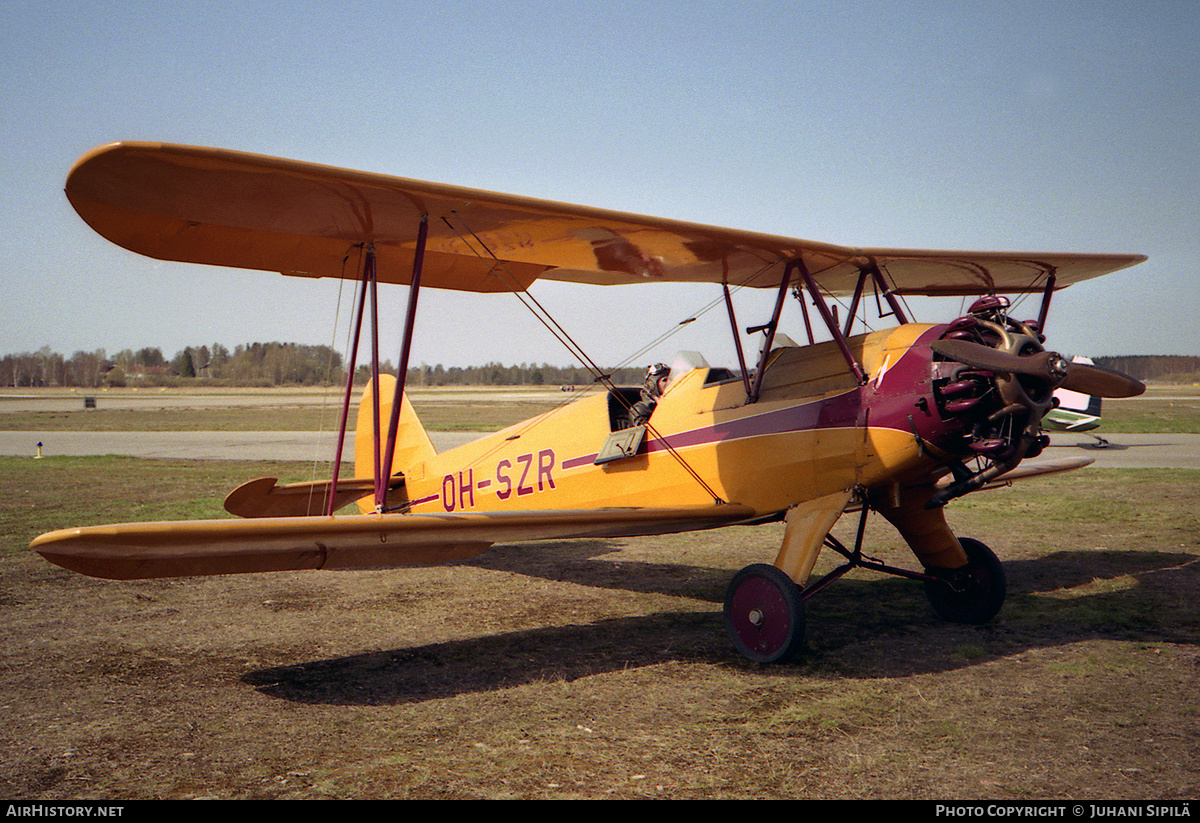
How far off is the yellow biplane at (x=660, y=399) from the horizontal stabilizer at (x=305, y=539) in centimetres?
1

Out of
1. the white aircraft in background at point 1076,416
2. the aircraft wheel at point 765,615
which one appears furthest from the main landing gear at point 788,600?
the white aircraft in background at point 1076,416

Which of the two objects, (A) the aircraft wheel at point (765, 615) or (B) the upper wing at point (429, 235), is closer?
(B) the upper wing at point (429, 235)

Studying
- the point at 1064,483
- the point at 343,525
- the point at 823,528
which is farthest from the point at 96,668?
the point at 1064,483

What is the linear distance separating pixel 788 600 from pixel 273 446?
22.7 meters

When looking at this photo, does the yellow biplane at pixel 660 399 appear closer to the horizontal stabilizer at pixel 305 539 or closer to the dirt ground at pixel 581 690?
the horizontal stabilizer at pixel 305 539

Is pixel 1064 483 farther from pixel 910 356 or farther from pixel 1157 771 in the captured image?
pixel 1157 771

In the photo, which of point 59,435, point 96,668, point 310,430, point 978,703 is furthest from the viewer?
point 310,430

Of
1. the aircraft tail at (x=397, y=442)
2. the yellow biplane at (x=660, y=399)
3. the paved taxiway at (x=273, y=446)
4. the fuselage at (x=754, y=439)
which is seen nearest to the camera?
the yellow biplane at (x=660, y=399)

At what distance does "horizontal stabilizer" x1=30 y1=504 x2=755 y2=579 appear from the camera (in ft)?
13.3

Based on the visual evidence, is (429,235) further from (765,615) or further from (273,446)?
(273,446)

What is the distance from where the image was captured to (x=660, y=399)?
6.91 metres

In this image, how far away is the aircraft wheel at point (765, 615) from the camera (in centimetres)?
515

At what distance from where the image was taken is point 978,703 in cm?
451

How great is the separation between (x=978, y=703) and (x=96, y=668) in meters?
5.65
